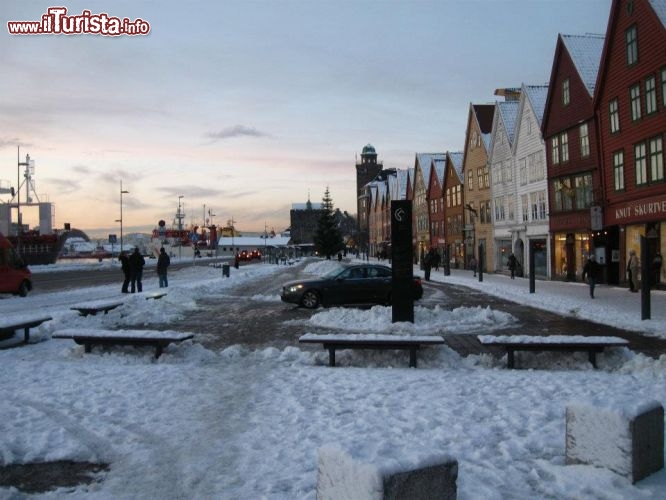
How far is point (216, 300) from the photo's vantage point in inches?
943

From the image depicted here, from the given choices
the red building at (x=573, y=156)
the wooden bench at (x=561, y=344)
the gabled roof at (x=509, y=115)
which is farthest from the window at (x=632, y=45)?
the wooden bench at (x=561, y=344)

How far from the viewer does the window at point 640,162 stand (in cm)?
2641

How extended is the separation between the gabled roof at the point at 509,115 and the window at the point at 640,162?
646 inches

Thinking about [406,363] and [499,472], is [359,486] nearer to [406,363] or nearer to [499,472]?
[499,472]

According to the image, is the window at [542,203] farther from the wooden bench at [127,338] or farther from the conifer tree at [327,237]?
the conifer tree at [327,237]

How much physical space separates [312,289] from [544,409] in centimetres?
1314

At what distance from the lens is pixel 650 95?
25.9 metres

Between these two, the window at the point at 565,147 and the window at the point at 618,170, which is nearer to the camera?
the window at the point at 618,170

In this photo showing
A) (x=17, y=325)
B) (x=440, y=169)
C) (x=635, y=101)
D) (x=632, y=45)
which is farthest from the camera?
(x=440, y=169)

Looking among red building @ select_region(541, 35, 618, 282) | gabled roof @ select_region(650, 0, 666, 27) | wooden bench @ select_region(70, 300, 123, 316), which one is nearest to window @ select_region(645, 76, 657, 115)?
gabled roof @ select_region(650, 0, 666, 27)

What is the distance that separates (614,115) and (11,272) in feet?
94.3

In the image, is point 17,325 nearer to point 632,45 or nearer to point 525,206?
point 632,45

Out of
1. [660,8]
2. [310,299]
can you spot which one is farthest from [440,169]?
[310,299]

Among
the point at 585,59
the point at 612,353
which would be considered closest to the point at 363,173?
the point at 585,59
